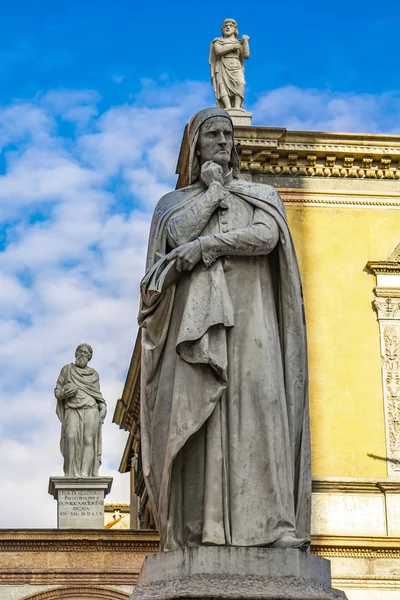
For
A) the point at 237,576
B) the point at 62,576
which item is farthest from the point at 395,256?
the point at 237,576

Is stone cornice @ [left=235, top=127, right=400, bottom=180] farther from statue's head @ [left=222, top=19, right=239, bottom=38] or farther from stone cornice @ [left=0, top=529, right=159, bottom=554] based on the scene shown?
stone cornice @ [left=0, top=529, right=159, bottom=554]

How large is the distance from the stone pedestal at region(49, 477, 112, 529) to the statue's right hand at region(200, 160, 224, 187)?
15.3 m

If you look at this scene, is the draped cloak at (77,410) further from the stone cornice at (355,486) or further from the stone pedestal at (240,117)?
the stone pedestal at (240,117)

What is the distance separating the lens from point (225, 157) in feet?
18.0

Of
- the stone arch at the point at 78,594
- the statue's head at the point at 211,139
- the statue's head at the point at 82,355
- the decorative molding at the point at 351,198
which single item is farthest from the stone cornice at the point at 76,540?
the statue's head at the point at 211,139

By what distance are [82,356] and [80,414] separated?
1174 mm

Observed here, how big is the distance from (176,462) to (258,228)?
97 cm

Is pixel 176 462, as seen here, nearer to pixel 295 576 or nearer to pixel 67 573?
pixel 295 576

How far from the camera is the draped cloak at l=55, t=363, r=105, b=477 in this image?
20922mm

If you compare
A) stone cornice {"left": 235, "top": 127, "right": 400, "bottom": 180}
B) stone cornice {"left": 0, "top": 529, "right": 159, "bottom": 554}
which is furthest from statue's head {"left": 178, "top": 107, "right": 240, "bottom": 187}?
stone cornice {"left": 235, "top": 127, "right": 400, "bottom": 180}

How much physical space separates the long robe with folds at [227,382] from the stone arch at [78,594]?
1505 centimetres

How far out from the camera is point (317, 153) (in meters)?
22.2

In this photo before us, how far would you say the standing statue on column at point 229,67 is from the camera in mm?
22203

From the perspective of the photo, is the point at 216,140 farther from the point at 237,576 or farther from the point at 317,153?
the point at 317,153
